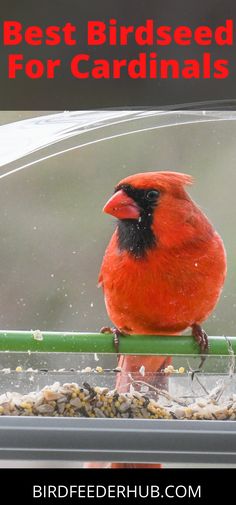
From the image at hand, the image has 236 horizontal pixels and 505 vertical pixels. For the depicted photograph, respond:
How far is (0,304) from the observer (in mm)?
2137

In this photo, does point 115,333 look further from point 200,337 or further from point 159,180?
point 159,180

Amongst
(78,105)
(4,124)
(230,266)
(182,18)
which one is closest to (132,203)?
(230,266)

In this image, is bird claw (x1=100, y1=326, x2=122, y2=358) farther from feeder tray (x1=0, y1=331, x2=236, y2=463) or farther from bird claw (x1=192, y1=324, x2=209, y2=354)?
bird claw (x1=192, y1=324, x2=209, y2=354)

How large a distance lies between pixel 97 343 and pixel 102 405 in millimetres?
143

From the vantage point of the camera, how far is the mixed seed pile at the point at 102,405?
1.82 metres

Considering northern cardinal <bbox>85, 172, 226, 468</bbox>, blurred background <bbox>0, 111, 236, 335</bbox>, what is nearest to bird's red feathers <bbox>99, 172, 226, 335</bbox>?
northern cardinal <bbox>85, 172, 226, 468</bbox>

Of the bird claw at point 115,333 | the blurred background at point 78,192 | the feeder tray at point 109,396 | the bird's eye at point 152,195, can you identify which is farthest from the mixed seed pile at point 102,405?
the bird's eye at point 152,195

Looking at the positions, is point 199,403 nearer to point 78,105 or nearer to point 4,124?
point 4,124

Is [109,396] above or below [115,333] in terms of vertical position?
below

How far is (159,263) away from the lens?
1.96m

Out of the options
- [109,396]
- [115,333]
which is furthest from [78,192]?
[109,396]

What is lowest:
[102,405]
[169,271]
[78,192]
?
[102,405]

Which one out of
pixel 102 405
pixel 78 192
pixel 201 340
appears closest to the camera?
pixel 102 405
